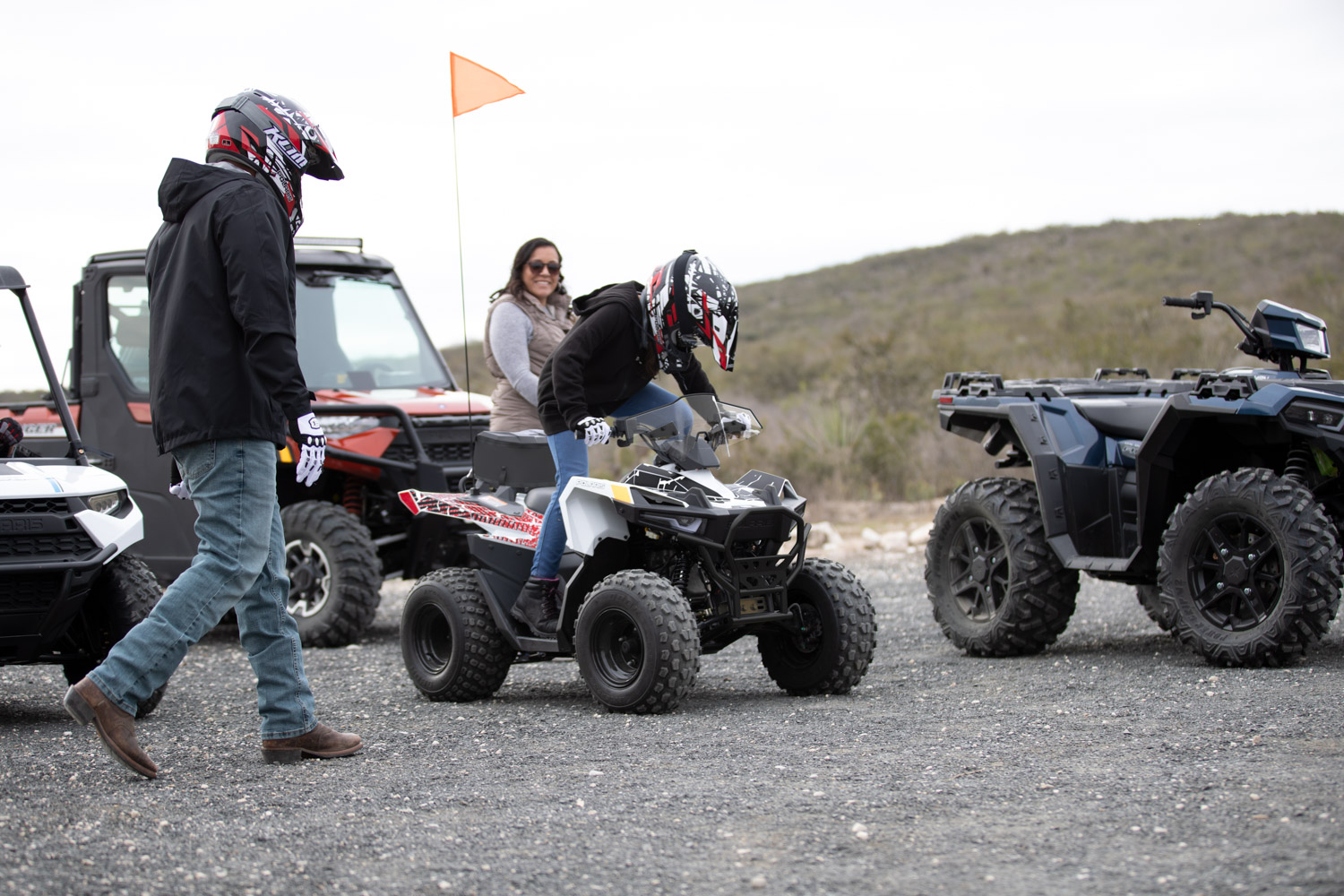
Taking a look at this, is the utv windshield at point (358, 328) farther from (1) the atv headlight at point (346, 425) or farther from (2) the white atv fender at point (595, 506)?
(2) the white atv fender at point (595, 506)

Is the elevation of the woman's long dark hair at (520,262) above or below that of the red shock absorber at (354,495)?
above

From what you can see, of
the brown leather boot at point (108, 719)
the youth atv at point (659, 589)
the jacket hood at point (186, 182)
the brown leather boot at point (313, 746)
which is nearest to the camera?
the brown leather boot at point (108, 719)

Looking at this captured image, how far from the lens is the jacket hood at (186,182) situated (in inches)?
187

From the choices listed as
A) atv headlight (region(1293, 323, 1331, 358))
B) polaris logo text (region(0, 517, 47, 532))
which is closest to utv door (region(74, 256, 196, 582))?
polaris logo text (region(0, 517, 47, 532))

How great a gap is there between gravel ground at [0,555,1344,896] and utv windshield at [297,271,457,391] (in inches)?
135

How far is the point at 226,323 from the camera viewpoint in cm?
468

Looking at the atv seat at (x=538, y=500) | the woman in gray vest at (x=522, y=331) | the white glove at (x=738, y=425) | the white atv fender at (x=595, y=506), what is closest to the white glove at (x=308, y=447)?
the white atv fender at (x=595, y=506)

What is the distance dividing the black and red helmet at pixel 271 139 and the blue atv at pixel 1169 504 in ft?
13.1

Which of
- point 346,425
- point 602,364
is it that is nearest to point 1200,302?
point 602,364

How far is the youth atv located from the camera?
566 centimetres

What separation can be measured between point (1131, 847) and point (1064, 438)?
405cm

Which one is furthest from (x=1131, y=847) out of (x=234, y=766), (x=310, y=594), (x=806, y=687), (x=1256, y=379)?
(x=310, y=594)

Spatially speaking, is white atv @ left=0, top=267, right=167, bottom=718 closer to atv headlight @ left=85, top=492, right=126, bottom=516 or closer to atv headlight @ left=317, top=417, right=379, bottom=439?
atv headlight @ left=85, top=492, right=126, bottom=516

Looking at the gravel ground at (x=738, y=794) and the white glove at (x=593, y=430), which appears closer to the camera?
the gravel ground at (x=738, y=794)
